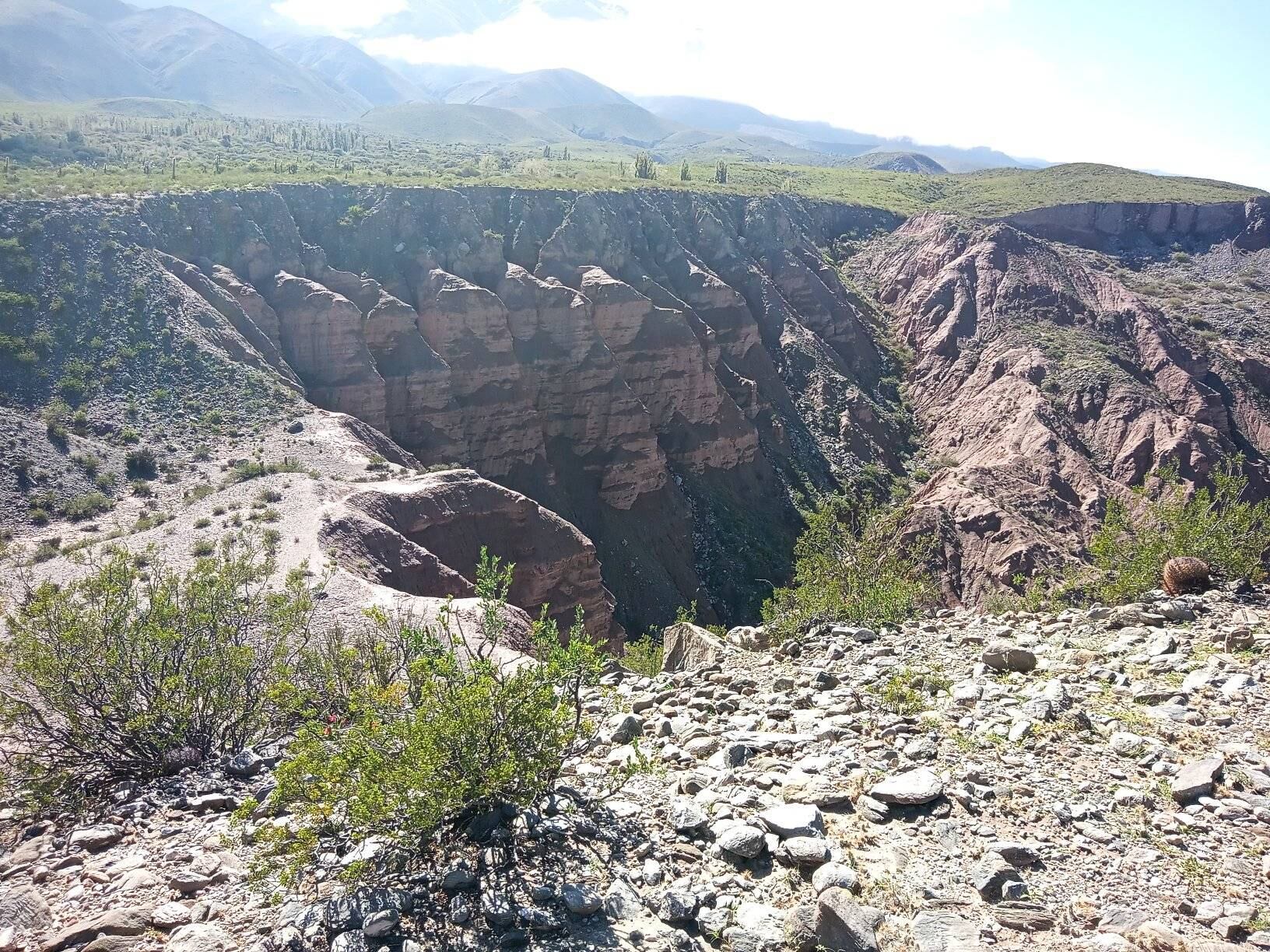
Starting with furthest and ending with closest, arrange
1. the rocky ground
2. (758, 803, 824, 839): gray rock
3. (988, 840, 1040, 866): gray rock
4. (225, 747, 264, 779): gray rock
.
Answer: (225, 747, 264, 779): gray rock → (758, 803, 824, 839): gray rock → (988, 840, 1040, 866): gray rock → the rocky ground

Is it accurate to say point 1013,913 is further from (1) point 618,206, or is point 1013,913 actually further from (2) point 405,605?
(1) point 618,206

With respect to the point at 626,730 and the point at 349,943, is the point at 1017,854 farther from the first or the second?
the point at 349,943

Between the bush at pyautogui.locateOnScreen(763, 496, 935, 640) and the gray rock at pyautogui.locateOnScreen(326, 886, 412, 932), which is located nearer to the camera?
the gray rock at pyautogui.locateOnScreen(326, 886, 412, 932)

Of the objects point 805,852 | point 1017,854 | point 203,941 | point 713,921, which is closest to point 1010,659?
point 1017,854

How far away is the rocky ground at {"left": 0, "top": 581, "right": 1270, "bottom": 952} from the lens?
589cm

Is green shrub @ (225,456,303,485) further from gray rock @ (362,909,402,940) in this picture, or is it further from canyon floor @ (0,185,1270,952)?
gray rock @ (362,909,402,940)

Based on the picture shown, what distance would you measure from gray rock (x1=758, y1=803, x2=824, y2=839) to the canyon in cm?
1646

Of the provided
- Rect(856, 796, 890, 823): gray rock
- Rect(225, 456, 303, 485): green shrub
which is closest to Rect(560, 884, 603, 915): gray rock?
Rect(856, 796, 890, 823): gray rock

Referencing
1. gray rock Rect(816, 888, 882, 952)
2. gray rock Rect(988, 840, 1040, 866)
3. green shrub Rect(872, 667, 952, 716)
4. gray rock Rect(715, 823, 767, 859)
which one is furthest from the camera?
green shrub Rect(872, 667, 952, 716)

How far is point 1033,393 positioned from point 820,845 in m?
52.4

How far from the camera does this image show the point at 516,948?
5.89m

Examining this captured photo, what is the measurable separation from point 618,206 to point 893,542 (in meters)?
34.4

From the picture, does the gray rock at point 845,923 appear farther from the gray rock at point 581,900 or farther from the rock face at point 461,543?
the rock face at point 461,543

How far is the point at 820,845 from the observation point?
6.58m
